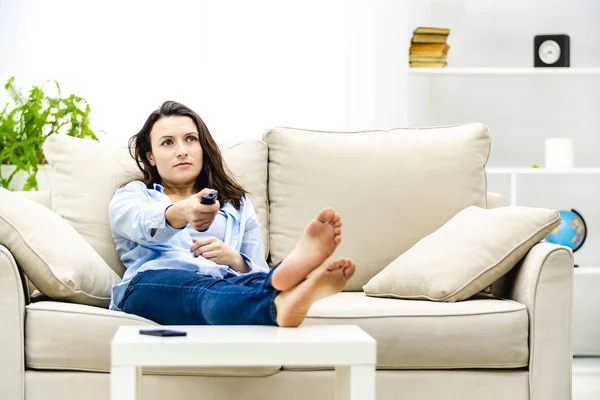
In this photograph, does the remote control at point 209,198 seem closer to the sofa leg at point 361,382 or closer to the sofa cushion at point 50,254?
the sofa cushion at point 50,254

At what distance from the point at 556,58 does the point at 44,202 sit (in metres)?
2.38

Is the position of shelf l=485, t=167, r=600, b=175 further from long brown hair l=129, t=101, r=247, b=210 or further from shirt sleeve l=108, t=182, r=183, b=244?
shirt sleeve l=108, t=182, r=183, b=244

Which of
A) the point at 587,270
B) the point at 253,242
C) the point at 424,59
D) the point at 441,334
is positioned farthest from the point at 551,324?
the point at 424,59

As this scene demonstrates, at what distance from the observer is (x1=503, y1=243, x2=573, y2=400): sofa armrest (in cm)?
206

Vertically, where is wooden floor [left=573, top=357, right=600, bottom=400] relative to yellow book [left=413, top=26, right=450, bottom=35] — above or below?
below

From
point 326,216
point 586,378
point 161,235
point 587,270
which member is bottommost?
point 586,378

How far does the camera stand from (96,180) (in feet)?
8.14

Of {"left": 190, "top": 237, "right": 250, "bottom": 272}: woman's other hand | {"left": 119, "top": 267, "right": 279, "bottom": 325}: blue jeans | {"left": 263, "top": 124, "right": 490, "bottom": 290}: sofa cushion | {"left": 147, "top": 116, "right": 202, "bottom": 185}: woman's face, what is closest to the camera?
A: {"left": 119, "top": 267, "right": 279, "bottom": 325}: blue jeans

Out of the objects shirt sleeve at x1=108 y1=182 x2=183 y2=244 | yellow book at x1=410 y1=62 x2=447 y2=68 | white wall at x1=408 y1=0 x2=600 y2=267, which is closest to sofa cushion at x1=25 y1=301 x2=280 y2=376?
shirt sleeve at x1=108 y1=182 x2=183 y2=244

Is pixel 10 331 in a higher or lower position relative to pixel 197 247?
lower

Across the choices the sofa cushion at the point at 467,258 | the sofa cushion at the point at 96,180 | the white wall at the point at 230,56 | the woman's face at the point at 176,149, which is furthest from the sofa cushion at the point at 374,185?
the white wall at the point at 230,56

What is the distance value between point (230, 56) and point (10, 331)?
1.99 metres

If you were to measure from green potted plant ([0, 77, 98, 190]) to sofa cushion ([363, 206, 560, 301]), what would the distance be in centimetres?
147

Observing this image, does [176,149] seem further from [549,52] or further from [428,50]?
[549,52]
